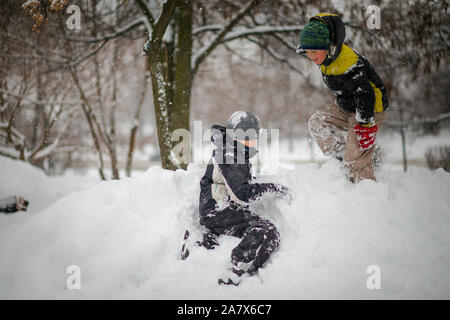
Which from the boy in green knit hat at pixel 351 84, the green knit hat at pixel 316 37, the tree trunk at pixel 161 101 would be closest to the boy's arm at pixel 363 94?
the boy in green knit hat at pixel 351 84

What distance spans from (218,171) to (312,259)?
1.15 m

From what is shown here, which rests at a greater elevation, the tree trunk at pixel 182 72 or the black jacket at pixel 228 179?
the tree trunk at pixel 182 72

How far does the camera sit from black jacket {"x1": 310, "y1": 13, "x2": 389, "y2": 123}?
2.62m

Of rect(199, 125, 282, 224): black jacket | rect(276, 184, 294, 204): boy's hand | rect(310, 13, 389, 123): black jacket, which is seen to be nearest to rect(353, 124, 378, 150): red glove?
rect(310, 13, 389, 123): black jacket

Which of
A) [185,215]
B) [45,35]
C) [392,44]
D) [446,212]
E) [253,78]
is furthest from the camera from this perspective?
[253,78]

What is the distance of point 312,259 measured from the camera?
234cm

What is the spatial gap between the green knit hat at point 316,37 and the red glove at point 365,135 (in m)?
0.90

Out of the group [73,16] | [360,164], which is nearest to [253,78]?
[73,16]

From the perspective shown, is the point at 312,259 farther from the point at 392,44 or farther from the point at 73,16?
the point at 73,16

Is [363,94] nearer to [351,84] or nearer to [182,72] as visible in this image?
[351,84]

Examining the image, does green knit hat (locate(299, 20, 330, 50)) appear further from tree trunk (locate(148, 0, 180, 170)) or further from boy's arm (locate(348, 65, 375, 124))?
tree trunk (locate(148, 0, 180, 170))

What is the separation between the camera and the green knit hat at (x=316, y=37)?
258 centimetres

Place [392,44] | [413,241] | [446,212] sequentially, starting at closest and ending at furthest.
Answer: [413,241] < [446,212] < [392,44]

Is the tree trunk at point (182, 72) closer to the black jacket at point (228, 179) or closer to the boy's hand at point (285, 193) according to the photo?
the black jacket at point (228, 179)
